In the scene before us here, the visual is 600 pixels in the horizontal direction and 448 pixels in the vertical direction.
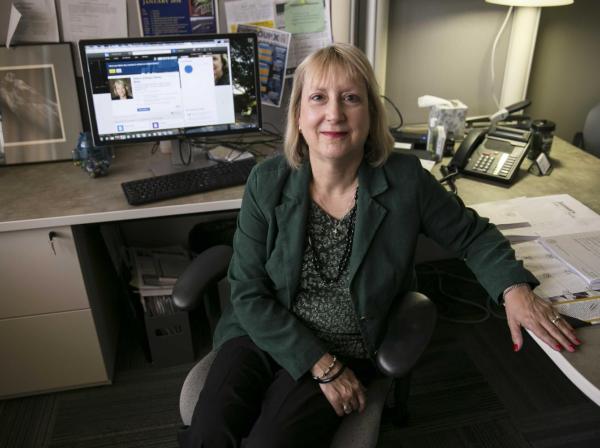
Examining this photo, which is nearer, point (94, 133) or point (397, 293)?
point (397, 293)

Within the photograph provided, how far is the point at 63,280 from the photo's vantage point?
1707mm

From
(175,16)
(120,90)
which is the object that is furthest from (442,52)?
(120,90)

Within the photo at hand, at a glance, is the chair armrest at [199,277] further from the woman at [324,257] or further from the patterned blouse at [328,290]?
the patterned blouse at [328,290]

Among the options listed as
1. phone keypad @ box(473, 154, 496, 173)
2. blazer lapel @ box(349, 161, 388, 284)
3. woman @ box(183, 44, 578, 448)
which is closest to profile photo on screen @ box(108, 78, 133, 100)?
woman @ box(183, 44, 578, 448)

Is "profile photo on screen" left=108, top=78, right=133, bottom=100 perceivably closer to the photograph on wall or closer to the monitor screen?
the monitor screen

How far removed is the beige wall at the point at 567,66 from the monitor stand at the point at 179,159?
→ 1.46 m

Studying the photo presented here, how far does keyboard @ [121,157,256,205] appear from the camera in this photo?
64.4 inches

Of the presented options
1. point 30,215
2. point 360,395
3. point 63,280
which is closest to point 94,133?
point 30,215

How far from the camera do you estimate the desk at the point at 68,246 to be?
1.60 meters

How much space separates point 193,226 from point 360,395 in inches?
52.3

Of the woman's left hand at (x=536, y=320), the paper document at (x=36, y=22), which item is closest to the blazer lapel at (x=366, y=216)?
the woman's left hand at (x=536, y=320)

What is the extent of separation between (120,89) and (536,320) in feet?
4.51

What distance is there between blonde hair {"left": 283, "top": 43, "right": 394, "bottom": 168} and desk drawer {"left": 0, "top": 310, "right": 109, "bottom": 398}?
96 centimetres

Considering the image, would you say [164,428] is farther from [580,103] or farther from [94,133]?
[580,103]
